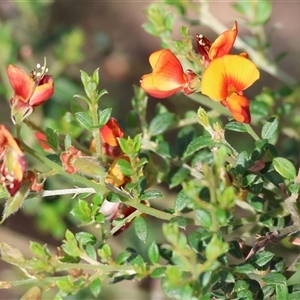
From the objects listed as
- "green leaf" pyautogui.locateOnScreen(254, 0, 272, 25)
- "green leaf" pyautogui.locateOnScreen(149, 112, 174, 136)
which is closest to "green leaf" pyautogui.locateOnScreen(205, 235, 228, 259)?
"green leaf" pyautogui.locateOnScreen(149, 112, 174, 136)

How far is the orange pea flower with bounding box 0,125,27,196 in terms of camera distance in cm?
81

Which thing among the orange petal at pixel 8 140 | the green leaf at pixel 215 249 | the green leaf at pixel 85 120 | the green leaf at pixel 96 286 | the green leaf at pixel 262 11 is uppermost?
the orange petal at pixel 8 140

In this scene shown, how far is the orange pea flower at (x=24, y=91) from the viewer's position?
0.86 metres

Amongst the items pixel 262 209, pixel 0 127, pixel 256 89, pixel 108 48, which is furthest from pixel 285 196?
pixel 256 89

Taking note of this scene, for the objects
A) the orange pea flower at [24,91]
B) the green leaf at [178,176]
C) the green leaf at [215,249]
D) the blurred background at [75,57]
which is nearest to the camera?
the green leaf at [215,249]

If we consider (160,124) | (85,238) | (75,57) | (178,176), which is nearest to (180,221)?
(85,238)

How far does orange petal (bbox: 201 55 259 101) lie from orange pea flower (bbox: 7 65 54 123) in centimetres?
26

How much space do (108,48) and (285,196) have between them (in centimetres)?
113

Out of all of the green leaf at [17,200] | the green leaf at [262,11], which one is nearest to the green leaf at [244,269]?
the green leaf at [17,200]

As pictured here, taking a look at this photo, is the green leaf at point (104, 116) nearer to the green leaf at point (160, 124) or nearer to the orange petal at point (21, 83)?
the orange petal at point (21, 83)

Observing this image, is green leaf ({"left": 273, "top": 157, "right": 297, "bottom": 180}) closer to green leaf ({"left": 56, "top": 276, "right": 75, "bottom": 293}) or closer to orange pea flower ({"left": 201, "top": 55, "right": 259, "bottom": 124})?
orange pea flower ({"left": 201, "top": 55, "right": 259, "bottom": 124})

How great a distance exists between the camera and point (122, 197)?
0.93m

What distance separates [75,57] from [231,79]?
1.03 meters

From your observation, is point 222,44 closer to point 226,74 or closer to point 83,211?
point 226,74
